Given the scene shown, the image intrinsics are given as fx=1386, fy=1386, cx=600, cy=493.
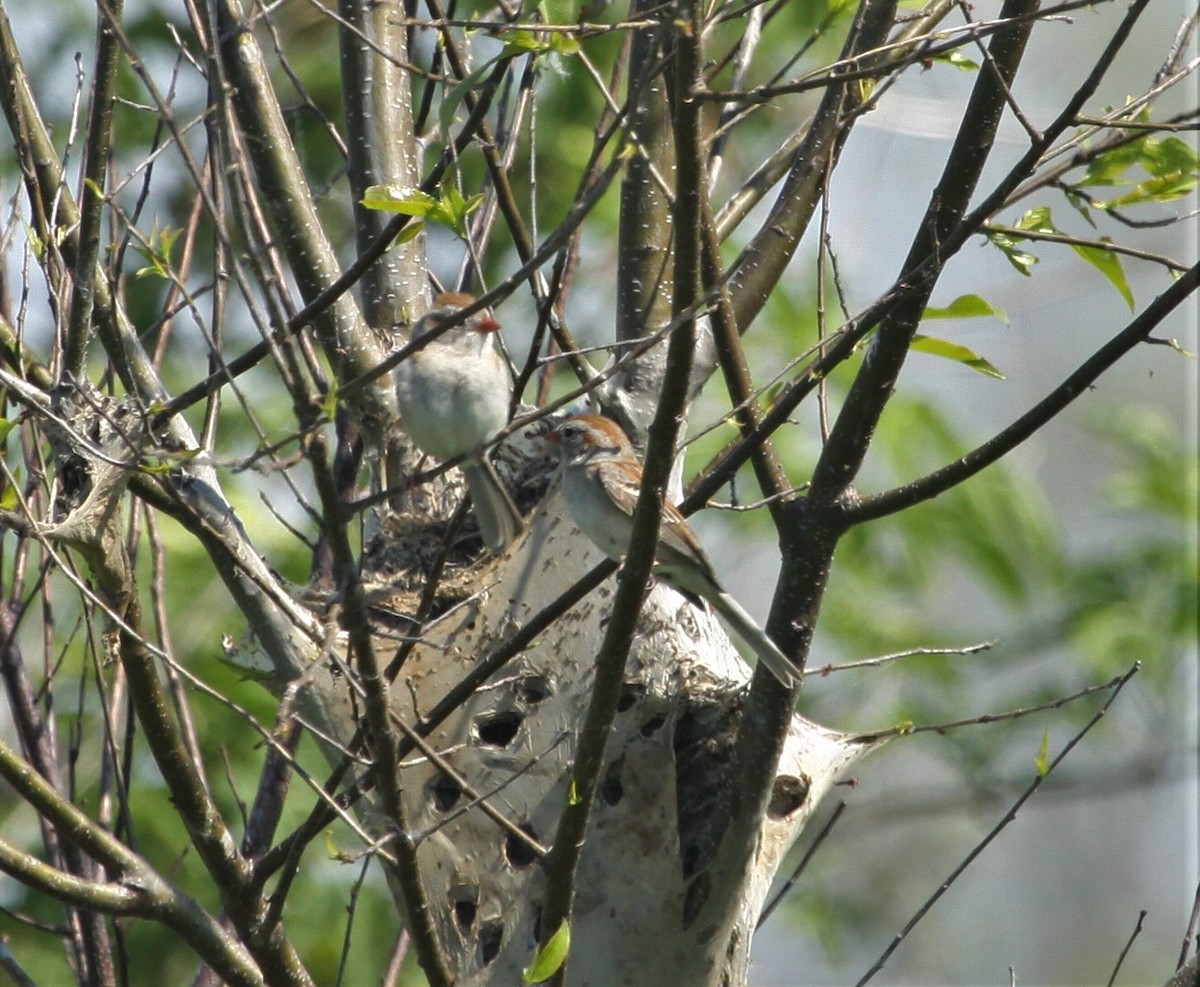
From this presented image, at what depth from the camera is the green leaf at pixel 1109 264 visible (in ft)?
9.27

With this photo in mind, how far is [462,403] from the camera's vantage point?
3607 mm

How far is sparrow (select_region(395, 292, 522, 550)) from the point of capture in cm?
358

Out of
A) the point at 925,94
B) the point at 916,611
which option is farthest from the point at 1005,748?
the point at 925,94

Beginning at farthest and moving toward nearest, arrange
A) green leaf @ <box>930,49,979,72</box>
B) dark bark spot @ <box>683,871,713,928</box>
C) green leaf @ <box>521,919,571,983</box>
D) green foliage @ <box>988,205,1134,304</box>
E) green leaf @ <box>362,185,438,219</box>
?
1. dark bark spot @ <box>683,871,713,928</box>
2. green leaf @ <box>930,49,979,72</box>
3. green foliage @ <box>988,205,1134,304</box>
4. green leaf @ <box>521,919,571,983</box>
5. green leaf @ <box>362,185,438,219</box>

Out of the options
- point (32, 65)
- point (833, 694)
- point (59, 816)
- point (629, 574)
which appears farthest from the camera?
point (833, 694)

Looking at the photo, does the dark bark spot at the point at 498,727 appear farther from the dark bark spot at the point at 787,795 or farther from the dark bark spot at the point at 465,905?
the dark bark spot at the point at 787,795

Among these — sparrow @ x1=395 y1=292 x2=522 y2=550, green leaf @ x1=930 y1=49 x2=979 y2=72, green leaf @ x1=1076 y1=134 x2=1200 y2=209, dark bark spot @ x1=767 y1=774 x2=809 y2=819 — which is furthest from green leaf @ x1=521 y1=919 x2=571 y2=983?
green leaf @ x1=930 y1=49 x2=979 y2=72

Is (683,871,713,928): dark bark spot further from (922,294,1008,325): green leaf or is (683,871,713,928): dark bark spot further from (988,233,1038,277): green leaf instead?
(988,233,1038,277): green leaf

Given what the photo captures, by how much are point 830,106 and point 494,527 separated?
137 centimetres

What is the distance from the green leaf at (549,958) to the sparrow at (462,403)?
1.26 meters

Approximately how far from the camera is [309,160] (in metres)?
7.65

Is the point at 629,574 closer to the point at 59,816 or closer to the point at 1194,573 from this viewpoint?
the point at 59,816

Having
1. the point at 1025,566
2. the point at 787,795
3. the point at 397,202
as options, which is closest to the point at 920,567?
the point at 1025,566

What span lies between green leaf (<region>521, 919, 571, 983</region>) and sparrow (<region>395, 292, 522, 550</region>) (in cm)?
126
